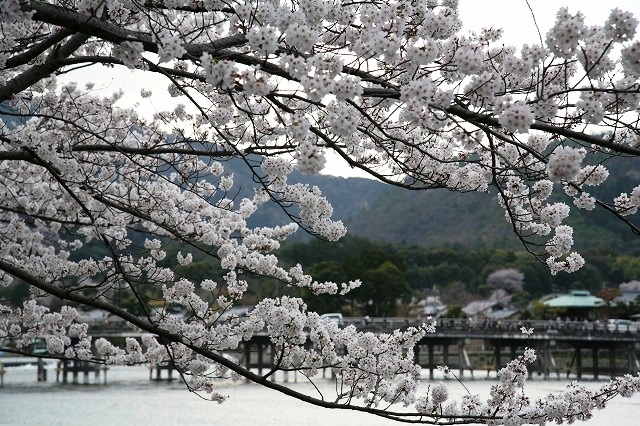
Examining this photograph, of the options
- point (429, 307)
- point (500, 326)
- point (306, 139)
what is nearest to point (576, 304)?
point (500, 326)

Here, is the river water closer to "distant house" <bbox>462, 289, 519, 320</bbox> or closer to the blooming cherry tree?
the blooming cherry tree

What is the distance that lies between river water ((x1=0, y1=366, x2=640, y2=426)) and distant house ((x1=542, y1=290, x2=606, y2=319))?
15954mm

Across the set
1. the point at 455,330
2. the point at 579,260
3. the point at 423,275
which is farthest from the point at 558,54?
the point at 423,275

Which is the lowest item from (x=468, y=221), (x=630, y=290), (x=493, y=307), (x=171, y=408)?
(x=171, y=408)

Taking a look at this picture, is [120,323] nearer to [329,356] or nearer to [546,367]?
[546,367]

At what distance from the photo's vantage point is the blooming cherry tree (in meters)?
3.79

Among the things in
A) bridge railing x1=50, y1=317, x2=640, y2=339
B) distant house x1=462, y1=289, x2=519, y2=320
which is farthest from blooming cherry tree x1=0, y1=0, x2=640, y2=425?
distant house x1=462, y1=289, x2=519, y2=320

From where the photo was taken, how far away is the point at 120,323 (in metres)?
43.4

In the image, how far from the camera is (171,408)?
2711cm

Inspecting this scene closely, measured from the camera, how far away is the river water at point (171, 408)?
75.4 ft

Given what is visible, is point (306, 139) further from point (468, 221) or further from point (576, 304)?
point (468, 221)

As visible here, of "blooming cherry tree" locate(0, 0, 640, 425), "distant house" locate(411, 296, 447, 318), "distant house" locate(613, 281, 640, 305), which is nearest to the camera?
"blooming cherry tree" locate(0, 0, 640, 425)

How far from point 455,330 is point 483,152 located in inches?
1446

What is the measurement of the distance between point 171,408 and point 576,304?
3263cm
